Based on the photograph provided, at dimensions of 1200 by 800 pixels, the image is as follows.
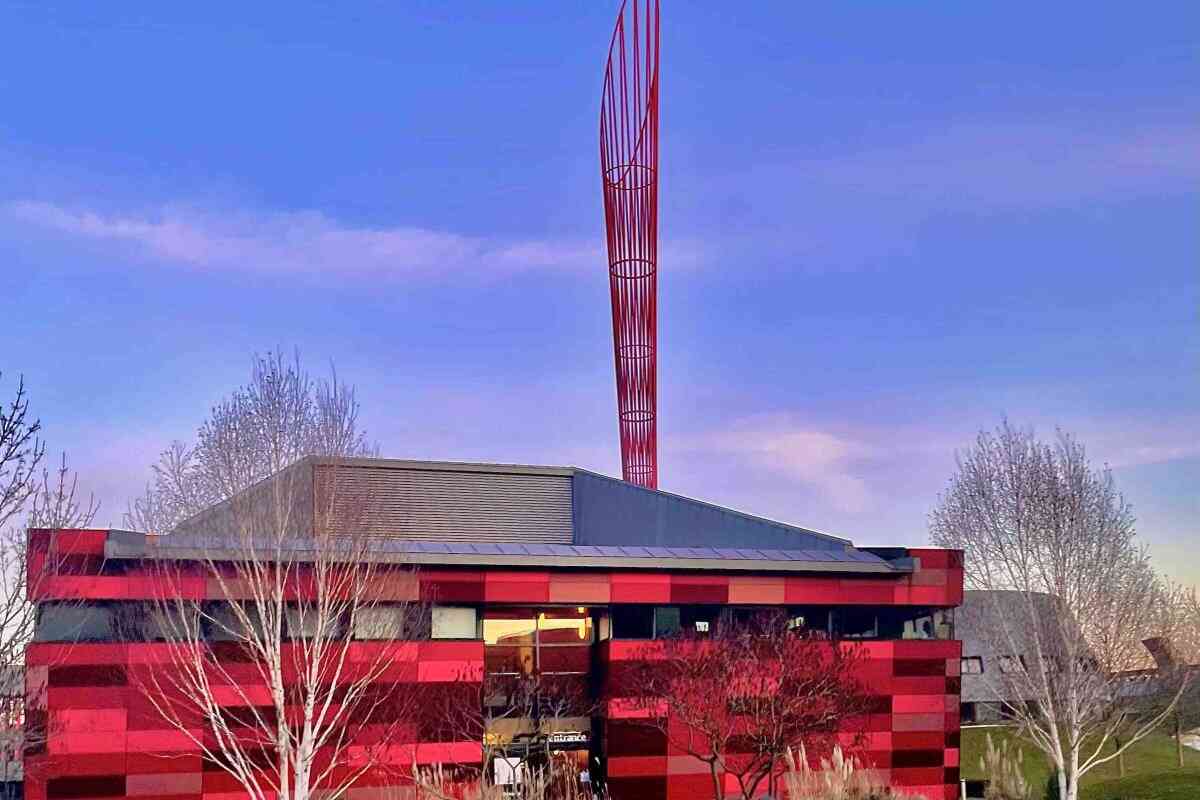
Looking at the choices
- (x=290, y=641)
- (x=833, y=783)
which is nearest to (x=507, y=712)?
(x=290, y=641)

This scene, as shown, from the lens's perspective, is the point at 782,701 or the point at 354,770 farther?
the point at 354,770

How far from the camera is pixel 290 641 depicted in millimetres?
26266

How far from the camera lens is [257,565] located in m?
20.7

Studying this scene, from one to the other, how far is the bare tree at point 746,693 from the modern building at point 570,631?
0.85 meters

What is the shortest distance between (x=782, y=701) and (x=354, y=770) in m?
9.99

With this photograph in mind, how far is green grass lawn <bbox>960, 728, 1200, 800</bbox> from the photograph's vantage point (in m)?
33.0

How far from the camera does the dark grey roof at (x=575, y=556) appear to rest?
82.4ft

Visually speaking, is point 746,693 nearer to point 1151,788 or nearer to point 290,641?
point 290,641

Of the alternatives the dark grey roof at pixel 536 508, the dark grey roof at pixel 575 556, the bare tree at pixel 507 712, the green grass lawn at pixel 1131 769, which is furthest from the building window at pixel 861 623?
the bare tree at pixel 507 712

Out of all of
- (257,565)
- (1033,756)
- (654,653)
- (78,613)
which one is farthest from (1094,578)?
(78,613)

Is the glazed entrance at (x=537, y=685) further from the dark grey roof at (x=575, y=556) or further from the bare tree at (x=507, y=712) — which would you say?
the dark grey roof at (x=575, y=556)

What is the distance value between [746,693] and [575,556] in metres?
6.44

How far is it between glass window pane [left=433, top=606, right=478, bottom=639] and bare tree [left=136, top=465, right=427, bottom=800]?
913 mm

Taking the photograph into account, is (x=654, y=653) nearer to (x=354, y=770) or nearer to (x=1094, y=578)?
(x=354, y=770)
